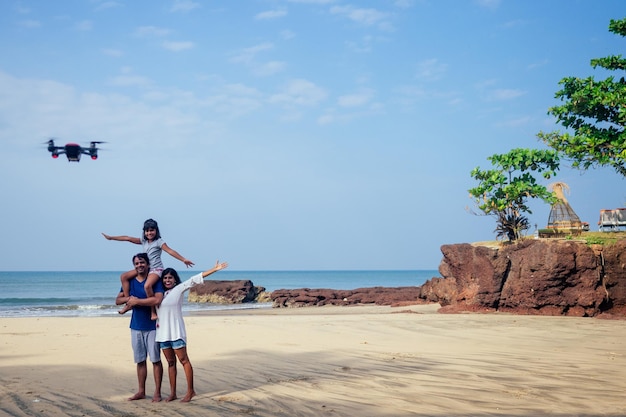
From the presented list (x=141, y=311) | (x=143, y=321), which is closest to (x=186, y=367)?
(x=143, y=321)

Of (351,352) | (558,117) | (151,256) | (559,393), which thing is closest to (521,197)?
(558,117)

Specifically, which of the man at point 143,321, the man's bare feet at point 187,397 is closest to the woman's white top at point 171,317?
the man at point 143,321

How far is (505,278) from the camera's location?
20516 mm

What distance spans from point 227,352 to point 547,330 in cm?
849

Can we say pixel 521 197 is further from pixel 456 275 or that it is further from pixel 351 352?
pixel 351 352

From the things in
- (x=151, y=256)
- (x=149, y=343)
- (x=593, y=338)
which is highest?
(x=151, y=256)

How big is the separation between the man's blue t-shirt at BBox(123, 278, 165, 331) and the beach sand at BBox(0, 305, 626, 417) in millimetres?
921

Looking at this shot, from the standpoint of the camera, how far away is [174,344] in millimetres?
7164

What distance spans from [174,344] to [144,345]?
48 centimetres

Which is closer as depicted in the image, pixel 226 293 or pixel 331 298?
pixel 331 298

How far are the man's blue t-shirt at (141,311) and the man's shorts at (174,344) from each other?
269 millimetres

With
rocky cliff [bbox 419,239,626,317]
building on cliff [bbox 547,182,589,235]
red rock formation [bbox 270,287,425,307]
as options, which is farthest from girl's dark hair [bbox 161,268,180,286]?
red rock formation [bbox 270,287,425,307]

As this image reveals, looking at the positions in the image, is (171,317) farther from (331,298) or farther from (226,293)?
(226,293)

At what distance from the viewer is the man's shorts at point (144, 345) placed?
7.29 meters
